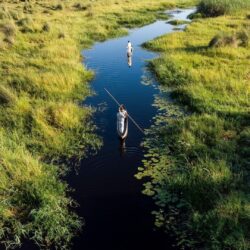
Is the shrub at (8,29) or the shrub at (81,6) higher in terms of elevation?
the shrub at (81,6)

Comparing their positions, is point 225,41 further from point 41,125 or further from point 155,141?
point 41,125

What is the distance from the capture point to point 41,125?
17312mm

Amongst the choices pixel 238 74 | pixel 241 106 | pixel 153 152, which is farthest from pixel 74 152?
pixel 238 74

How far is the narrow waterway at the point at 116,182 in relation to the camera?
37.6 feet

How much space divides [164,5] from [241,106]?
42929mm

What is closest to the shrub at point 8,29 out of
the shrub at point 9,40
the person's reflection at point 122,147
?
the shrub at point 9,40

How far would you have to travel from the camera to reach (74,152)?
16141 mm

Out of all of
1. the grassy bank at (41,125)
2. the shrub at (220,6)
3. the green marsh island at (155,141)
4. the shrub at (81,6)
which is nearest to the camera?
the green marsh island at (155,141)

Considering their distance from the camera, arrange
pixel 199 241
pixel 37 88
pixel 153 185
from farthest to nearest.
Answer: pixel 37 88
pixel 153 185
pixel 199 241

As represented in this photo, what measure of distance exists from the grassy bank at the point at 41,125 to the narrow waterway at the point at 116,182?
0.58 m

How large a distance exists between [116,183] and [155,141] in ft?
12.2

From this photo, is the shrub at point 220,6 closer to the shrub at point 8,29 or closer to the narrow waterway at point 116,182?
the shrub at point 8,29

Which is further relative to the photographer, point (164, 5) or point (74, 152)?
point (164, 5)

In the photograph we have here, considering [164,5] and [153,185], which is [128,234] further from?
[164,5]
